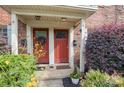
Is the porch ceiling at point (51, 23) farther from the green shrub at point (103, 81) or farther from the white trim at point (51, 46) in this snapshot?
the green shrub at point (103, 81)

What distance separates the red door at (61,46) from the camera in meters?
12.0

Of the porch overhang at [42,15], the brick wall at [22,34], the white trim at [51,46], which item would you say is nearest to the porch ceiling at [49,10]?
the porch overhang at [42,15]

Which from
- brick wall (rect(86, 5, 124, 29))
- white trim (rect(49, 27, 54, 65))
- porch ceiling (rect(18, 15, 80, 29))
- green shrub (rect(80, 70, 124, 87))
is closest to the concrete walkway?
white trim (rect(49, 27, 54, 65))

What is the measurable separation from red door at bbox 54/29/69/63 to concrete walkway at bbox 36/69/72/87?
72.9 inches

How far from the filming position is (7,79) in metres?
4.89

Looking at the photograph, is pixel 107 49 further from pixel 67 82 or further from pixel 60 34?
pixel 60 34

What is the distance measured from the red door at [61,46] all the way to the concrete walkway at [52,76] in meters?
1.85

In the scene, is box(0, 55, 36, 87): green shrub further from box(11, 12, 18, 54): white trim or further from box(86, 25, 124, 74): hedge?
box(86, 25, 124, 74): hedge

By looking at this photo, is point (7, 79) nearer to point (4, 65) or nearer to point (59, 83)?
point (4, 65)

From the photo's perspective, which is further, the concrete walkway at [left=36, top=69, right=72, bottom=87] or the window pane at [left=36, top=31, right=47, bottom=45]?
the window pane at [left=36, top=31, right=47, bottom=45]

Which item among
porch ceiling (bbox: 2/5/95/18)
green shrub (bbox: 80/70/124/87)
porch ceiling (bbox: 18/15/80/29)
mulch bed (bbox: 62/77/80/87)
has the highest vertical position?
porch ceiling (bbox: 2/5/95/18)

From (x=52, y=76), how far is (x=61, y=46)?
2.75 meters

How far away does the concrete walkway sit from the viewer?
352 inches

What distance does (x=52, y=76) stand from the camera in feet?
31.8
